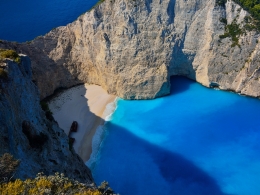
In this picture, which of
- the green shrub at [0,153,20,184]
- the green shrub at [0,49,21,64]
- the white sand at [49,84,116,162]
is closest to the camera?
the green shrub at [0,153,20,184]

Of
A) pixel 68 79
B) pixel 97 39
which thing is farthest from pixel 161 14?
pixel 68 79

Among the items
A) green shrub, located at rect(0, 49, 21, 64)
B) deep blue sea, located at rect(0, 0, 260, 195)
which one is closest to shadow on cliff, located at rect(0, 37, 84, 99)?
deep blue sea, located at rect(0, 0, 260, 195)

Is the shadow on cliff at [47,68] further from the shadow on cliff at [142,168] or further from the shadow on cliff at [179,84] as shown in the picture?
the shadow on cliff at [179,84]

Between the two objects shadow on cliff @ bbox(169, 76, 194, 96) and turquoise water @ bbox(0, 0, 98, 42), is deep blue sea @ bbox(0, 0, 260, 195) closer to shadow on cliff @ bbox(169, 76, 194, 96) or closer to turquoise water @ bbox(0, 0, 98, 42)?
shadow on cliff @ bbox(169, 76, 194, 96)

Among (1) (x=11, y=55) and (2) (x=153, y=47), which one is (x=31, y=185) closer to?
(1) (x=11, y=55)

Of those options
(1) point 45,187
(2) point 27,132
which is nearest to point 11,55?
(2) point 27,132

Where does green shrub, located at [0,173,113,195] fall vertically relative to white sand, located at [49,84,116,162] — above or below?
above
